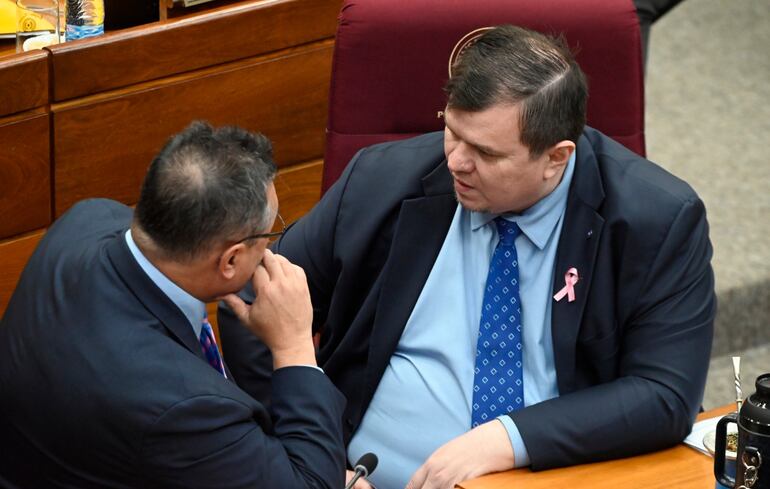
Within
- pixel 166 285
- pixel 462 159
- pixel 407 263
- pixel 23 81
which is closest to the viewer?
pixel 166 285

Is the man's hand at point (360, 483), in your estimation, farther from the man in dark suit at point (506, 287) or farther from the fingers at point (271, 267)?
the fingers at point (271, 267)

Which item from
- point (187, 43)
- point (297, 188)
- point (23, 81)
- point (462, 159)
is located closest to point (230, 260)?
point (462, 159)

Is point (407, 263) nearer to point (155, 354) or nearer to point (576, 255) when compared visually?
point (576, 255)

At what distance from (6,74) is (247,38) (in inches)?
21.3

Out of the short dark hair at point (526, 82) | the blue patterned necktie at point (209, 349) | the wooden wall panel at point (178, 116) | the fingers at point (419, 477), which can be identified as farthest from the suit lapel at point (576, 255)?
the wooden wall panel at point (178, 116)

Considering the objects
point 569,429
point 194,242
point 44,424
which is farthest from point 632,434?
point 44,424

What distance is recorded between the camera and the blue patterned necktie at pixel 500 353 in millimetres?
2160

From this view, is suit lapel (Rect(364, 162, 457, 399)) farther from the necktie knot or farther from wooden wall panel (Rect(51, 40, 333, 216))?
wooden wall panel (Rect(51, 40, 333, 216))

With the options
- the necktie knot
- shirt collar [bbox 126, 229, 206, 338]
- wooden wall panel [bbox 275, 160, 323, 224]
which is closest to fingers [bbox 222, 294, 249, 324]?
shirt collar [bbox 126, 229, 206, 338]

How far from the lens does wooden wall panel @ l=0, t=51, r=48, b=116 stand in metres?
2.70

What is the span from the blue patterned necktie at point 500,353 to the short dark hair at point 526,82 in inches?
7.6

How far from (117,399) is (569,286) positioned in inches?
29.9

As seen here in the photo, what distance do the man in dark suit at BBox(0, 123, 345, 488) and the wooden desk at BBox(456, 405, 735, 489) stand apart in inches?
11.0

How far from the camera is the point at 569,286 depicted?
213 cm
